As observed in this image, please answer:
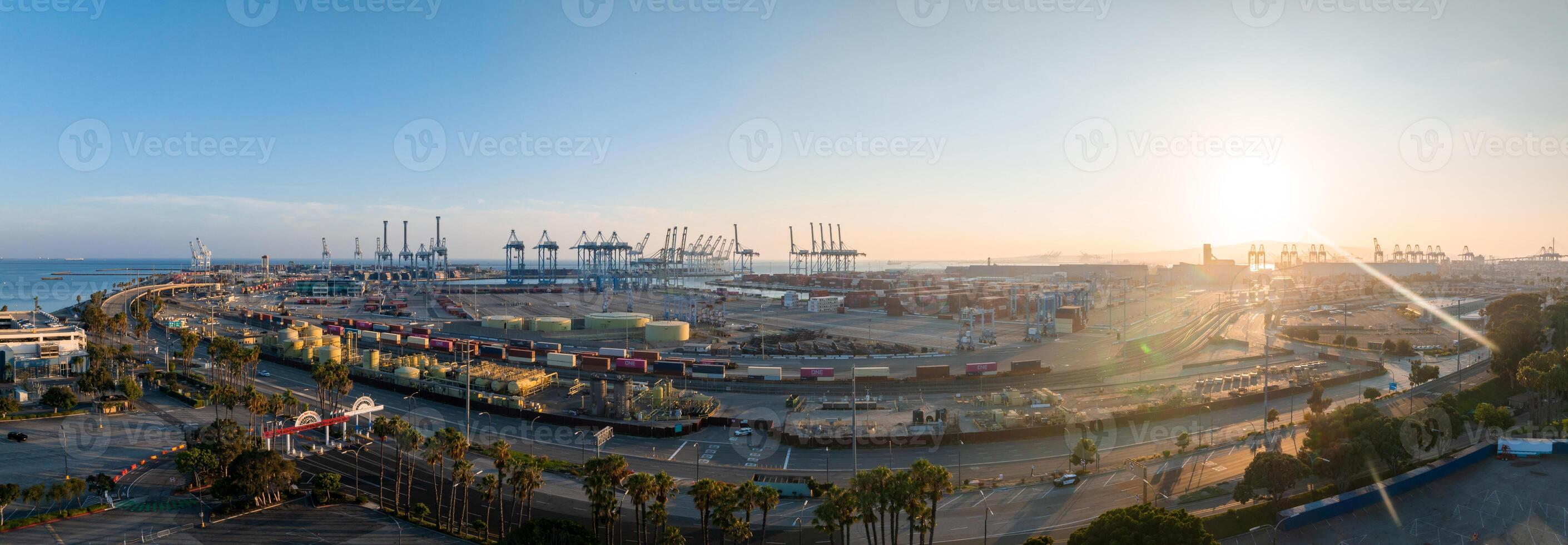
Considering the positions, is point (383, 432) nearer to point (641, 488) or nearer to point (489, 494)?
point (489, 494)

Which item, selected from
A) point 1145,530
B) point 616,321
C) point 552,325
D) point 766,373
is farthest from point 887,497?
point 552,325

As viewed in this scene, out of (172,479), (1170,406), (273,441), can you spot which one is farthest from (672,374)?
(1170,406)

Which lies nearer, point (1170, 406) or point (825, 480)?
point (825, 480)

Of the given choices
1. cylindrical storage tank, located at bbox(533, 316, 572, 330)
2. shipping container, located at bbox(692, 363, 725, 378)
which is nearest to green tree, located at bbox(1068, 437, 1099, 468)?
shipping container, located at bbox(692, 363, 725, 378)

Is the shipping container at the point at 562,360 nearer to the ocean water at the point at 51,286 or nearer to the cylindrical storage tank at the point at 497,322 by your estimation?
the cylindrical storage tank at the point at 497,322

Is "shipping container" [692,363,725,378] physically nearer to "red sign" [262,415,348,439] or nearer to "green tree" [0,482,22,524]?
"red sign" [262,415,348,439]

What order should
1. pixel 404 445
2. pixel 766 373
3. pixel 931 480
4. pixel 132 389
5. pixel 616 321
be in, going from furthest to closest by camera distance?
pixel 616 321
pixel 766 373
pixel 132 389
pixel 404 445
pixel 931 480

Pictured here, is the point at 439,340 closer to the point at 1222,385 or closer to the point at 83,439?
the point at 83,439

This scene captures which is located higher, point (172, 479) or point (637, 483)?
point (637, 483)

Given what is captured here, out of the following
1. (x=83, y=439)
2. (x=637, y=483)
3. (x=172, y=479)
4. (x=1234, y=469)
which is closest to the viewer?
(x=637, y=483)
